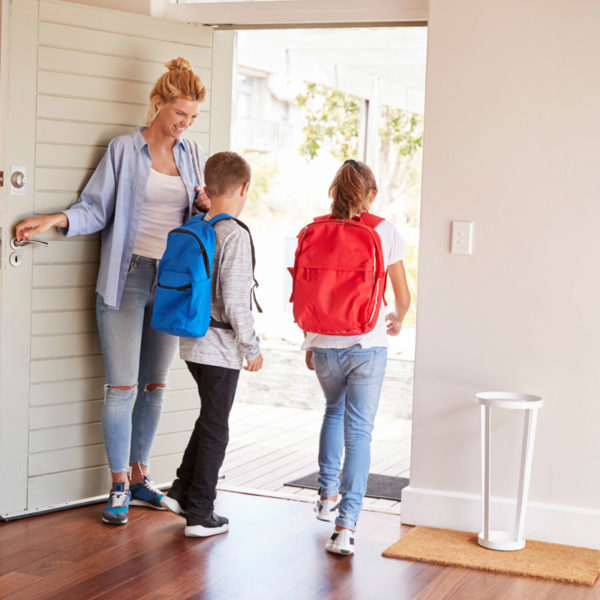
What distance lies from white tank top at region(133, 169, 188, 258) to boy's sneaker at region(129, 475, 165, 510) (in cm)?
90

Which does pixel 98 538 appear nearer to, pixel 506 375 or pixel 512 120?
pixel 506 375

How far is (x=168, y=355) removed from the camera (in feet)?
11.2

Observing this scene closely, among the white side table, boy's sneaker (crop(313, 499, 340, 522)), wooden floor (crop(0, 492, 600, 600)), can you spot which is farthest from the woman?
the white side table

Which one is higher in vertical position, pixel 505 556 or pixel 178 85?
pixel 178 85

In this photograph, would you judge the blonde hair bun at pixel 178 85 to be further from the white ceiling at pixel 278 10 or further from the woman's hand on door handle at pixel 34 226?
the woman's hand on door handle at pixel 34 226

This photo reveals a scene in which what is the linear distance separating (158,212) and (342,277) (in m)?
0.82

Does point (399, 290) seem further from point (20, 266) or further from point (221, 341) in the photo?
point (20, 266)

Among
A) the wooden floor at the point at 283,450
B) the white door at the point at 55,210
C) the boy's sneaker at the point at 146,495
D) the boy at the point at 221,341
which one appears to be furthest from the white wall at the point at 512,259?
the white door at the point at 55,210

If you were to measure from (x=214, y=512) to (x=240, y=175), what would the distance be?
129 centimetres

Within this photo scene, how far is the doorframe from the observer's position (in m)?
3.10

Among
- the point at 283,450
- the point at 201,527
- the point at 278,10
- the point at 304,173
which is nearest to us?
the point at 201,527

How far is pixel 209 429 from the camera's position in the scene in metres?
3.00

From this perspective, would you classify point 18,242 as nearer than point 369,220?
No

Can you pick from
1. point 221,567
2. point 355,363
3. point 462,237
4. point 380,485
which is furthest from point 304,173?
point 221,567
